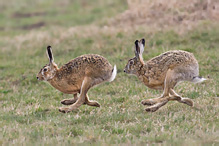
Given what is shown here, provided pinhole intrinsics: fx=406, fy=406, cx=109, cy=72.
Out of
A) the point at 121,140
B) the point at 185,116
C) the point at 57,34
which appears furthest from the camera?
the point at 57,34

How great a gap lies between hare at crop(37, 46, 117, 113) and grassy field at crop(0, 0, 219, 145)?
0.36 m

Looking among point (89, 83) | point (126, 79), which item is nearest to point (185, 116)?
point (89, 83)

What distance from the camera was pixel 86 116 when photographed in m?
7.66

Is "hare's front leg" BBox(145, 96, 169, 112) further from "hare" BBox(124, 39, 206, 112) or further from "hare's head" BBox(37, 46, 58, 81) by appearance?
"hare's head" BBox(37, 46, 58, 81)

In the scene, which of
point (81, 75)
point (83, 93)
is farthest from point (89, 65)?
point (83, 93)

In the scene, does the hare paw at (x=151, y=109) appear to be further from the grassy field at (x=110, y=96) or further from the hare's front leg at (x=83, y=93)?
the hare's front leg at (x=83, y=93)

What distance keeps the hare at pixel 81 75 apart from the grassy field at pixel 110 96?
0.36 metres

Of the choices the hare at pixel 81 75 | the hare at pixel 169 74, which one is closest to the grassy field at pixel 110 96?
the hare at pixel 169 74

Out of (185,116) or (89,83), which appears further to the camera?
(89,83)

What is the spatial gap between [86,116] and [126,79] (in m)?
3.61

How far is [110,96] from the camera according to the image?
9.66 meters

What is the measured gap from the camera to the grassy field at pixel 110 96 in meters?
6.34

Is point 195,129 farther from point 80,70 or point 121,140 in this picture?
point 80,70

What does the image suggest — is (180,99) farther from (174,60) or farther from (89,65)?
(89,65)
